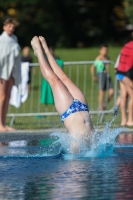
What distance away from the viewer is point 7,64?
44.6 ft

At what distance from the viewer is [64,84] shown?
999 cm

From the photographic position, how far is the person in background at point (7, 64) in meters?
13.5

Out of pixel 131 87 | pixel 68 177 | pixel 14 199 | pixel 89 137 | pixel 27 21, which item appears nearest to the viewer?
pixel 14 199

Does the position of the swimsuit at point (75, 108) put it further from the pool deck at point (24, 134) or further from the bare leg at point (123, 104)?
the bare leg at point (123, 104)

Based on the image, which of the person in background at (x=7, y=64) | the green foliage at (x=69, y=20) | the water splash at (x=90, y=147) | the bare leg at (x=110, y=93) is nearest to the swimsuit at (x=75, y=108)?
the water splash at (x=90, y=147)

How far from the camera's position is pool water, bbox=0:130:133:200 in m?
6.95

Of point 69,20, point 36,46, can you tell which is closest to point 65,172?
point 36,46

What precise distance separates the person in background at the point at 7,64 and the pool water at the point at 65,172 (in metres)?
2.33

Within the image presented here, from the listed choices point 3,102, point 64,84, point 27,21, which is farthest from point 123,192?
point 27,21

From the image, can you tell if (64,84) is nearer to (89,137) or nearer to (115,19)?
(89,137)

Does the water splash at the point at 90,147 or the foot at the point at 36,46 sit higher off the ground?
the foot at the point at 36,46

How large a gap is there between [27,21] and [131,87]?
3350cm

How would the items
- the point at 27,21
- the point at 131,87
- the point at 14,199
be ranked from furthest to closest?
the point at 27,21, the point at 131,87, the point at 14,199

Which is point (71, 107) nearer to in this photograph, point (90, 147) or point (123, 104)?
point (90, 147)
